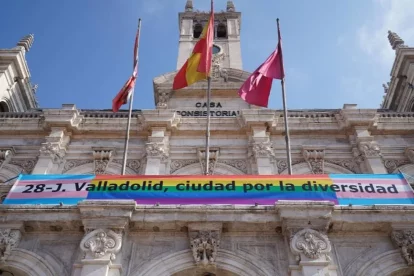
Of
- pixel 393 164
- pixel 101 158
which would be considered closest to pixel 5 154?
pixel 101 158

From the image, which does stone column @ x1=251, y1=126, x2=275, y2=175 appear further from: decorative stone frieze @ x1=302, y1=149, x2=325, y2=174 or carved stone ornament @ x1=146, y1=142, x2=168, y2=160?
carved stone ornament @ x1=146, y1=142, x2=168, y2=160

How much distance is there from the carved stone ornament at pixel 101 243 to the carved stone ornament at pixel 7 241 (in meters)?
1.89

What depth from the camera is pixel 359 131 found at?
1817cm

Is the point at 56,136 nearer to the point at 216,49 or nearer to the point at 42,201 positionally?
the point at 42,201

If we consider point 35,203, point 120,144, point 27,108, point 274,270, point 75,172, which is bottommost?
point 274,270

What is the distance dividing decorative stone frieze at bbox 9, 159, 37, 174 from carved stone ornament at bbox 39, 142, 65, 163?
692 mm

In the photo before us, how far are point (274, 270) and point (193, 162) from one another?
8354 mm

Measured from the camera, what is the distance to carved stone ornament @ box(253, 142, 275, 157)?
17125mm

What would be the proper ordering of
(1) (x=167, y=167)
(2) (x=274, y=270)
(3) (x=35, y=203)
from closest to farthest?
1. (2) (x=274, y=270)
2. (3) (x=35, y=203)
3. (1) (x=167, y=167)

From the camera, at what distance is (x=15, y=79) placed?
2427cm

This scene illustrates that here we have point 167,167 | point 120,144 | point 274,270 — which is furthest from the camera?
point 120,144

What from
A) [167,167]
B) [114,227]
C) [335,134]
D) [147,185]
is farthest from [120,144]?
[335,134]

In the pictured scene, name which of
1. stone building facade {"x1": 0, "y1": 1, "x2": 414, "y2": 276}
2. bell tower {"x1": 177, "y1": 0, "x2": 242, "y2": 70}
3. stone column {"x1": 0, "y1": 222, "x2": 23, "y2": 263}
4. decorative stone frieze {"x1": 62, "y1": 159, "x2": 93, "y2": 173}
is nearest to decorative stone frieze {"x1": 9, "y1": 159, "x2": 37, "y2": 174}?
stone building facade {"x1": 0, "y1": 1, "x2": 414, "y2": 276}

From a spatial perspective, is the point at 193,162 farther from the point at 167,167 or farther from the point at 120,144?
the point at 120,144
